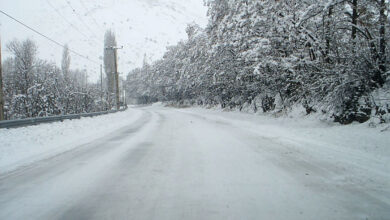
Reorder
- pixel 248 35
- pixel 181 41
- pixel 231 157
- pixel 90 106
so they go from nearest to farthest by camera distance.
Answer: pixel 231 157
pixel 248 35
pixel 90 106
pixel 181 41

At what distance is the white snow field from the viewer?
2988 millimetres

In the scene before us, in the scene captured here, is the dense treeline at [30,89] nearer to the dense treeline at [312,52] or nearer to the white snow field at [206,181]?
the dense treeline at [312,52]

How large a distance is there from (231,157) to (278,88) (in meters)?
10.6

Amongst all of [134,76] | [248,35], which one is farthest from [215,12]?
[134,76]

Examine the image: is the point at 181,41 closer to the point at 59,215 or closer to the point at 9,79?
the point at 9,79

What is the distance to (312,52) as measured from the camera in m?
12.3

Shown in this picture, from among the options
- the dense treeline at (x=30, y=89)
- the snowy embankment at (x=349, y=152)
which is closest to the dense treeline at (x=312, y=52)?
the snowy embankment at (x=349, y=152)

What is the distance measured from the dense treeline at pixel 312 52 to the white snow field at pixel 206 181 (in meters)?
2.01

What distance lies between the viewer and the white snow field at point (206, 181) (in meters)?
2.99

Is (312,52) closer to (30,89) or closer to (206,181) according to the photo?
(206,181)

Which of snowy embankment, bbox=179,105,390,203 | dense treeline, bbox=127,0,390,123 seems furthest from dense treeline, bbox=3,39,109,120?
snowy embankment, bbox=179,105,390,203

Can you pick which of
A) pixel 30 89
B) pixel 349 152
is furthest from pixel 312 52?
pixel 30 89

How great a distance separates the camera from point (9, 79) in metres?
33.8

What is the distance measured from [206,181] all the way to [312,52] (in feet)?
36.8
